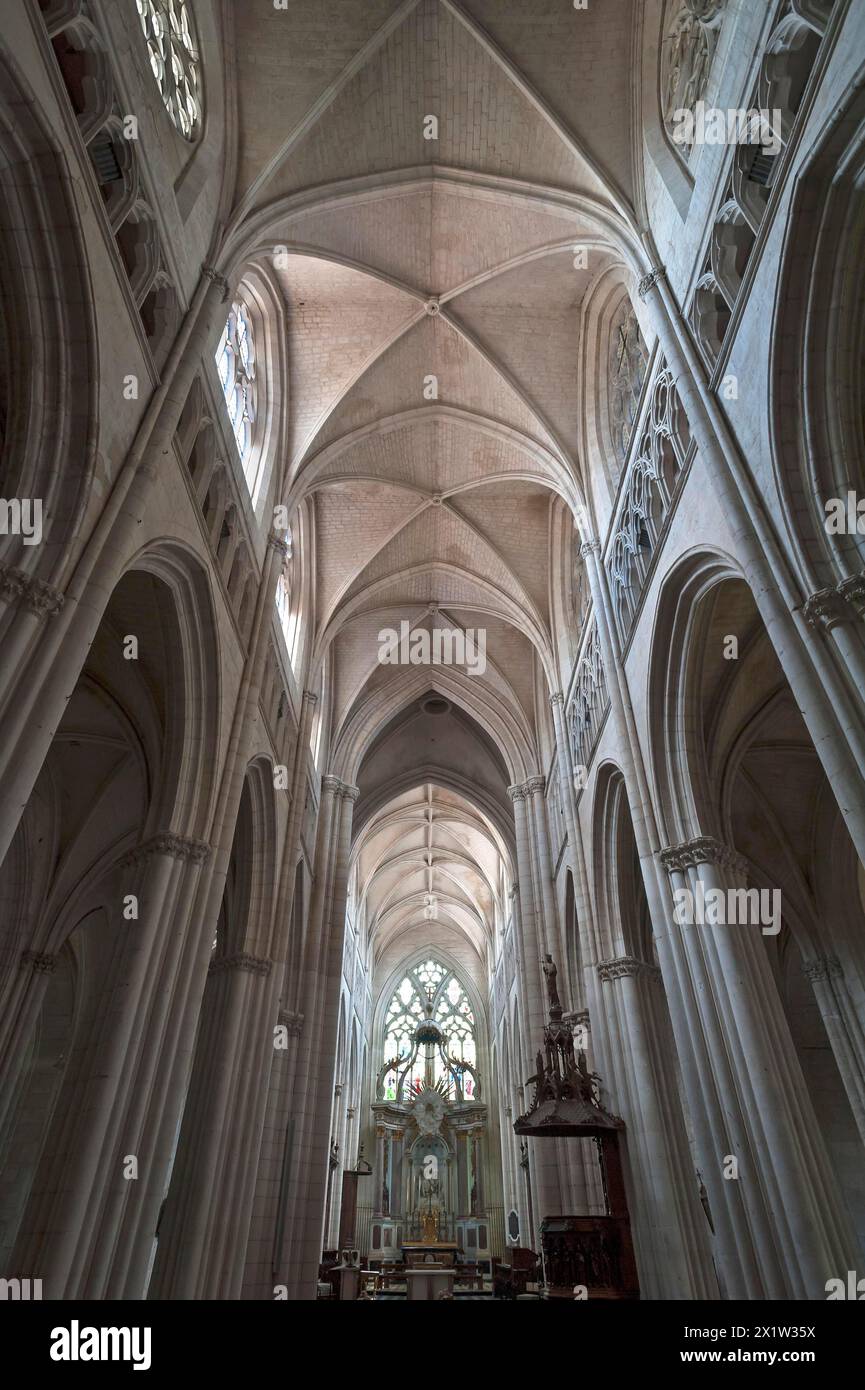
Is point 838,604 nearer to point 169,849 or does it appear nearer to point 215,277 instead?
point 169,849

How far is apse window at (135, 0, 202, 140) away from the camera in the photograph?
8789mm

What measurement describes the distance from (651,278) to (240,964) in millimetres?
10886

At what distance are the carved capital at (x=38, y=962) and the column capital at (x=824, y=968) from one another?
41.9ft

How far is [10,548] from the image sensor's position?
5.71 meters

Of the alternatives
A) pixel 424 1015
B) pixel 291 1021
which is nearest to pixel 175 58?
pixel 291 1021

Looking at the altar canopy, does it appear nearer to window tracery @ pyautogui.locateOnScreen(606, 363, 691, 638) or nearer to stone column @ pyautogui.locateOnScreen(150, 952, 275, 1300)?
stone column @ pyautogui.locateOnScreen(150, 952, 275, 1300)

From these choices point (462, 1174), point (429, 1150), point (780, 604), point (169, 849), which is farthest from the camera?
point (429, 1150)

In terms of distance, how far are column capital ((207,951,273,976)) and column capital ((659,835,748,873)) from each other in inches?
260

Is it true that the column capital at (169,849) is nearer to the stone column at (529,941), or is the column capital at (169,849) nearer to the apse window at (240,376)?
the apse window at (240,376)

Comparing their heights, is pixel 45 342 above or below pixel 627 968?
above

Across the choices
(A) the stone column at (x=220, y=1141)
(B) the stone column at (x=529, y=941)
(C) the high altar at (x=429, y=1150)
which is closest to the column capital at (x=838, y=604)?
(A) the stone column at (x=220, y=1141)

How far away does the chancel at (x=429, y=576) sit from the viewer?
6.34 metres

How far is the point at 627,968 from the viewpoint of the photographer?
40.1 ft

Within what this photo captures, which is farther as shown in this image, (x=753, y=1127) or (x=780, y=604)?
(x=753, y=1127)
